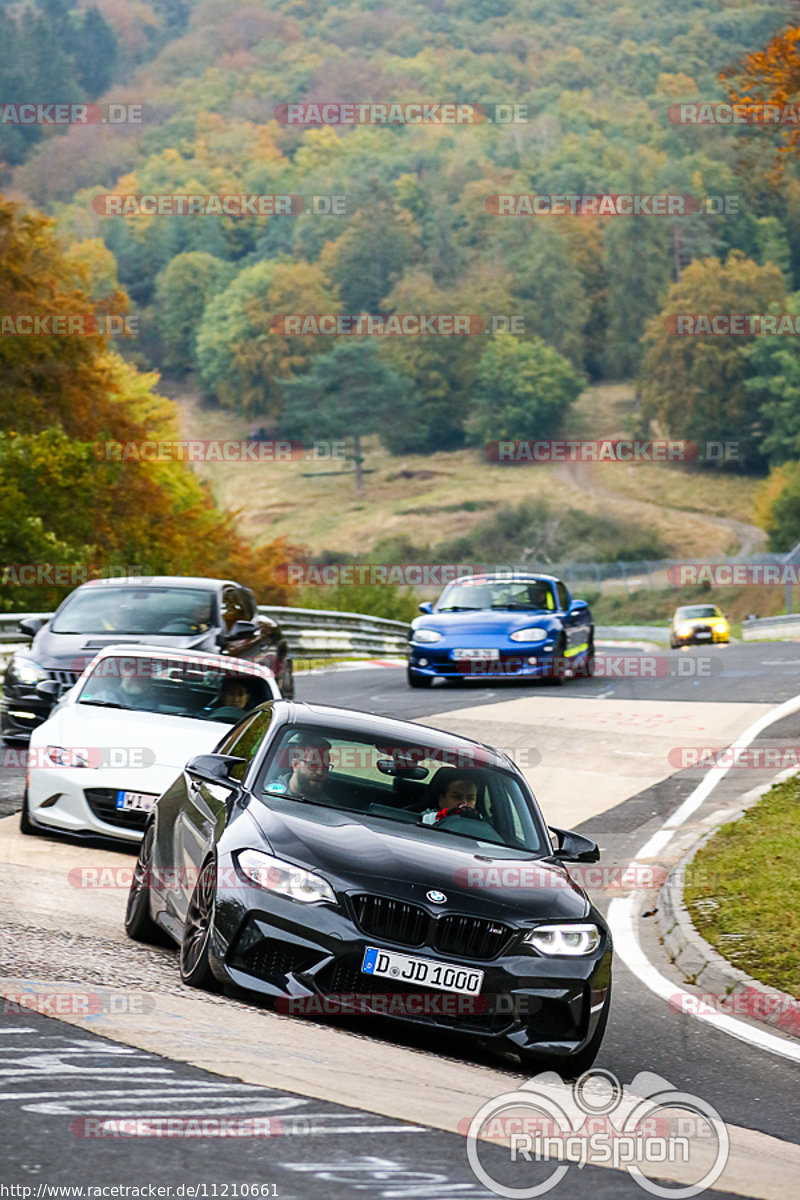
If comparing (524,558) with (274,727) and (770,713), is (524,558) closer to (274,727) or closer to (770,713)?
(770,713)

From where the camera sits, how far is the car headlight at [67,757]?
10.6m

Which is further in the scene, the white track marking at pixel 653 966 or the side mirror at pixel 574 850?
the side mirror at pixel 574 850

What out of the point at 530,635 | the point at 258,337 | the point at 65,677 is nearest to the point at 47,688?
the point at 65,677

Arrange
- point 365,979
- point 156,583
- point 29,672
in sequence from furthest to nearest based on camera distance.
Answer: point 156,583 < point 29,672 < point 365,979

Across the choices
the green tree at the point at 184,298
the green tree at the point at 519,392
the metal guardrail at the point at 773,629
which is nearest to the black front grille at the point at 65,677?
the metal guardrail at the point at 773,629

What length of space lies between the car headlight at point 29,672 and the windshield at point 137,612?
71 centimetres

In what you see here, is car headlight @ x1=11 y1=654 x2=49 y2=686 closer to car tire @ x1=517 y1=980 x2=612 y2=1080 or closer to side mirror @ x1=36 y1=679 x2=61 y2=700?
side mirror @ x1=36 y1=679 x2=61 y2=700

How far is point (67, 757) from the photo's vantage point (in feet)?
34.8

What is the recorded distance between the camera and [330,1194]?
4.42 m

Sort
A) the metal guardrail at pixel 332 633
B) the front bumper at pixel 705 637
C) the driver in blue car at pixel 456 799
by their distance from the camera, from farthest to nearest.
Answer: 1. the front bumper at pixel 705 637
2. the metal guardrail at pixel 332 633
3. the driver in blue car at pixel 456 799

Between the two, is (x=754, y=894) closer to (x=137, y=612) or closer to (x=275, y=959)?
(x=275, y=959)

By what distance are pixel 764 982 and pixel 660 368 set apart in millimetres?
131934

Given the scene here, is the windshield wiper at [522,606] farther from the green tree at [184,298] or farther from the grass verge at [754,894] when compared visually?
the green tree at [184,298]

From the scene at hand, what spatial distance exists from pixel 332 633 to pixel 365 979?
26078mm
